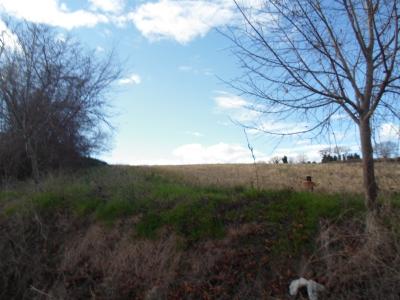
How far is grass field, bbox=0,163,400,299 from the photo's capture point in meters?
5.31

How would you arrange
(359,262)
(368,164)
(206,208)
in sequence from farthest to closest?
(206,208), (368,164), (359,262)

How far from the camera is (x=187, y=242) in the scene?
6270 mm

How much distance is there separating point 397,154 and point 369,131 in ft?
1.84

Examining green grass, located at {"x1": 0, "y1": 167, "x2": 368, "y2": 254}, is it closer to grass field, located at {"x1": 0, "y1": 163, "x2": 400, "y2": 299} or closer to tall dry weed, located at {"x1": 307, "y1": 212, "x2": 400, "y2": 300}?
grass field, located at {"x1": 0, "y1": 163, "x2": 400, "y2": 299}

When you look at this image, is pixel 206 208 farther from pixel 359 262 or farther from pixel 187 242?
pixel 359 262

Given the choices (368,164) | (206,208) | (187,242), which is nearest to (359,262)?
(368,164)

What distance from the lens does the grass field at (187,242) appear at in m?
5.31

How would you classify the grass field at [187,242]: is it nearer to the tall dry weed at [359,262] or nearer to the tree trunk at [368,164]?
the tall dry weed at [359,262]

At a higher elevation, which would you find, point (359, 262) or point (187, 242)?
point (187, 242)

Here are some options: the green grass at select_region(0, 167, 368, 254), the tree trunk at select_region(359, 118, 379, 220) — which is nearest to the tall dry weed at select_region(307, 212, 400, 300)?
the green grass at select_region(0, 167, 368, 254)

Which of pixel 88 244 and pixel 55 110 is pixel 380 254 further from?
pixel 55 110

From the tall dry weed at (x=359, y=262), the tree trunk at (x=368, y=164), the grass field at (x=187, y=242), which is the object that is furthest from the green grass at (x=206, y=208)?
the tall dry weed at (x=359, y=262)

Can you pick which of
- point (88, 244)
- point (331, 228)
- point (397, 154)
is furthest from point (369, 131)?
point (88, 244)

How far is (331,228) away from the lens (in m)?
5.43
